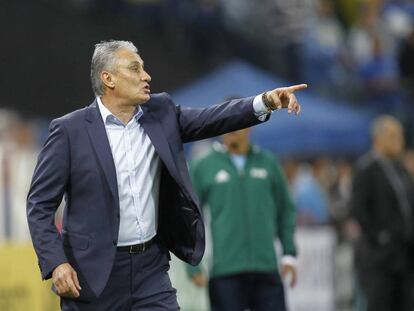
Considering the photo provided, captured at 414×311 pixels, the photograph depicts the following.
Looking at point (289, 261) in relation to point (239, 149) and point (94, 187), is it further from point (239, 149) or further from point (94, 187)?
point (94, 187)

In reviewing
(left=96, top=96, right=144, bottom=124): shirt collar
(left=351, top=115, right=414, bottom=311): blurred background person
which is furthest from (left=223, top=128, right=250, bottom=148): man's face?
(left=96, top=96, right=144, bottom=124): shirt collar

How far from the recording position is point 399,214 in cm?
1222

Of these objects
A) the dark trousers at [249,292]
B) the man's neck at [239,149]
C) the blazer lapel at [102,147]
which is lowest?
the dark trousers at [249,292]

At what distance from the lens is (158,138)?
7.54 meters

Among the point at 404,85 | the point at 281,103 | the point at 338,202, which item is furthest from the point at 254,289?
the point at 404,85

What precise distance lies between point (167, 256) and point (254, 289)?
8.52 ft

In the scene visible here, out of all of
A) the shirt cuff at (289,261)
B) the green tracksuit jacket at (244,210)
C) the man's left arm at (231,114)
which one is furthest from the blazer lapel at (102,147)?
the shirt cuff at (289,261)

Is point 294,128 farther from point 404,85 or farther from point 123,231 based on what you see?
point 123,231

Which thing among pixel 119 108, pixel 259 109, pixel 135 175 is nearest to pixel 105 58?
pixel 119 108

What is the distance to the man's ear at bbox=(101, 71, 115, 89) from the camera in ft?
24.8

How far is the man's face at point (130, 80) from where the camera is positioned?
7.51 m

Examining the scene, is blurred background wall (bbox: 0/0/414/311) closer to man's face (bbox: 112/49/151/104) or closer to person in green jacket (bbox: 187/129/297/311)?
person in green jacket (bbox: 187/129/297/311)

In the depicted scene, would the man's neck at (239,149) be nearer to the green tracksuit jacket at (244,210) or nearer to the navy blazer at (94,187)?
→ the green tracksuit jacket at (244,210)

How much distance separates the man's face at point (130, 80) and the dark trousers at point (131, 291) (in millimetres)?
868
